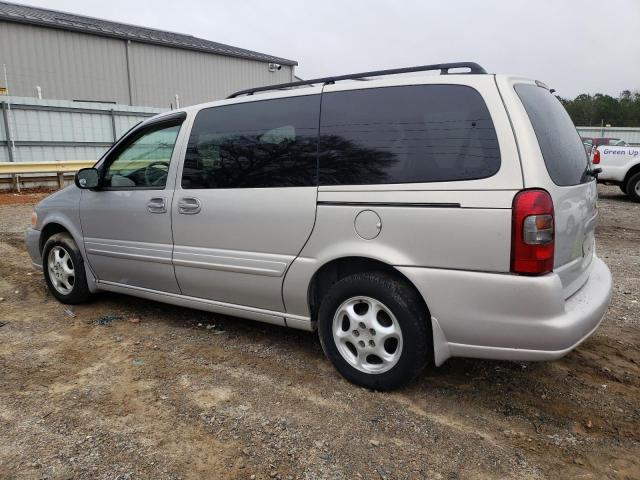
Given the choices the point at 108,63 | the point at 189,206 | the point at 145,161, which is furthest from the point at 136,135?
the point at 108,63

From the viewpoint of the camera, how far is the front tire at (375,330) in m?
2.80

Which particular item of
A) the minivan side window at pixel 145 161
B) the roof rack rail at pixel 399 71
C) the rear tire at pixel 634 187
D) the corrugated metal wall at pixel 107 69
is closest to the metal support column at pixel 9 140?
the corrugated metal wall at pixel 107 69

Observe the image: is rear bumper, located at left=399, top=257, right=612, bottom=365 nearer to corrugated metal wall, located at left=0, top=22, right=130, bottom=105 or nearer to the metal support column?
the metal support column

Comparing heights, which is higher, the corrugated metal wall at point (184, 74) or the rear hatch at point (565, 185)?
the corrugated metal wall at point (184, 74)

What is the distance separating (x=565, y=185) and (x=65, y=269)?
420 cm

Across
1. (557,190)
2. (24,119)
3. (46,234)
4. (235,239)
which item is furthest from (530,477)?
(24,119)

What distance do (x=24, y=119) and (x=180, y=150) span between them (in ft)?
43.6

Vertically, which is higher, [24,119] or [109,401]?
[24,119]

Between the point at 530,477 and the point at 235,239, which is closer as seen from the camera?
the point at 530,477

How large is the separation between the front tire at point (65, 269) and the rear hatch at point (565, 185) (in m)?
3.89

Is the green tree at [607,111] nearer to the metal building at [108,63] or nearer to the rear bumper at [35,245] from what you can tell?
the metal building at [108,63]

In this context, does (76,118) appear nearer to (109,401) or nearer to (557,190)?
(109,401)

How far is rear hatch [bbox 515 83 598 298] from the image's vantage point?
103 inches

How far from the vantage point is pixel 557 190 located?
2586 millimetres
